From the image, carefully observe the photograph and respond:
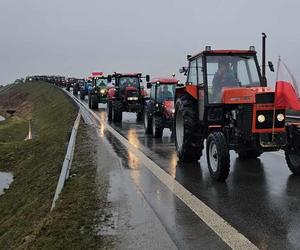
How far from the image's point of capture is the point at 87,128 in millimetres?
21422

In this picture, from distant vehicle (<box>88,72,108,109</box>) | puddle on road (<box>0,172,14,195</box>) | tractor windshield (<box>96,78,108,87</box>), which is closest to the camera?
puddle on road (<box>0,172,14,195</box>)

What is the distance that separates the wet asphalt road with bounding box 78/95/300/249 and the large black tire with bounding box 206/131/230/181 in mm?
183

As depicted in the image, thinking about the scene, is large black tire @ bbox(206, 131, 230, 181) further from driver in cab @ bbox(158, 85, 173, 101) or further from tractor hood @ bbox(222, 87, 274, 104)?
driver in cab @ bbox(158, 85, 173, 101)

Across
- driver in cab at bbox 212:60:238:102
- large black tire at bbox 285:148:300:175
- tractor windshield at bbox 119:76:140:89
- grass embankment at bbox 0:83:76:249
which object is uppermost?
tractor windshield at bbox 119:76:140:89

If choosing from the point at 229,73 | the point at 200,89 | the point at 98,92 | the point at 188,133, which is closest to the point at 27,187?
the point at 188,133

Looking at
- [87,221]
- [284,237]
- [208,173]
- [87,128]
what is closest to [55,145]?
[87,128]

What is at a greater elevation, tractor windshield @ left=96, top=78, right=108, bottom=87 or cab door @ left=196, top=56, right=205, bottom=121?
tractor windshield @ left=96, top=78, right=108, bottom=87

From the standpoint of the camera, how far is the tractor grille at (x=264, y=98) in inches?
371

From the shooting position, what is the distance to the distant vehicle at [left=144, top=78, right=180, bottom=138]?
18.3 m

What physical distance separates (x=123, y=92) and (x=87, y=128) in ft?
20.9

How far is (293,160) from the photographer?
10.1 meters

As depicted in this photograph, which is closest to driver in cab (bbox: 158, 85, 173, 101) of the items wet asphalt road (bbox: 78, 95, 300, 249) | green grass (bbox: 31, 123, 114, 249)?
wet asphalt road (bbox: 78, 95, 300, 249)

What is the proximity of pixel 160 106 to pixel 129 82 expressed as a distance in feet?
30.5

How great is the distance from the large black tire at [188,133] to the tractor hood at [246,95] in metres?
1.39
